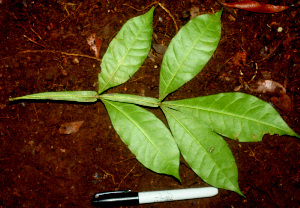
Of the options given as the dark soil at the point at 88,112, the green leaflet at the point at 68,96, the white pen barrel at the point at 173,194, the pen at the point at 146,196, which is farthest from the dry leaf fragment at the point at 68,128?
the white pen barrel at the point at 173,194

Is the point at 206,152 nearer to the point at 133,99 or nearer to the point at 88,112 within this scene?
the point at 133,99

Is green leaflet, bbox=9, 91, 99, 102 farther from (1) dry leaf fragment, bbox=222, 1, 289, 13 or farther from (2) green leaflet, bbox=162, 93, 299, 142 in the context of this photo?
(1) dry leaf fragment, bbox=222, 1, 289, 13

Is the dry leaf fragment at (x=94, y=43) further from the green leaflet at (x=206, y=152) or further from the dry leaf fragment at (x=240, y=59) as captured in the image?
the dry leaf fragment at (x=240, y=59)

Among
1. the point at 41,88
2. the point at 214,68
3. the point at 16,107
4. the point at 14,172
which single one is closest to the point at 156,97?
the point at 214,68

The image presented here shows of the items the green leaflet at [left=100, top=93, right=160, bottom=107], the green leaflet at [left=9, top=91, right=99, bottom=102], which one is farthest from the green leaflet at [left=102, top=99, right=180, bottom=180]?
the green leaflet at [left=9, top=91, right=99, bottom=102]

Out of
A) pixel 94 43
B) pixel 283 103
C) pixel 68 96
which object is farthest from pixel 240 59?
pixel 68 96
